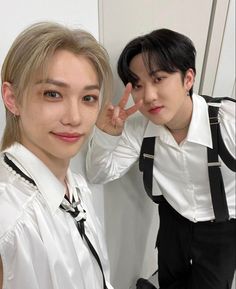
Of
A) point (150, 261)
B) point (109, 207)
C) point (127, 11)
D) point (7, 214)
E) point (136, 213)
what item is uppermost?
point (127, 11)

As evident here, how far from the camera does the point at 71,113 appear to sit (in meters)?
0.53

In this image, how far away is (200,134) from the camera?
967 millimetres

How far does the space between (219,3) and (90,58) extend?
2.94 feet

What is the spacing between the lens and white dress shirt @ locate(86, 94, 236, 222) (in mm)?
954

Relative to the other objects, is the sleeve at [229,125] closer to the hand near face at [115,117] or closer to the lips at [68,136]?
the hand near face at [115,117]

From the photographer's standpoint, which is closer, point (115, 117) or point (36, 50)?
point (36, 50)

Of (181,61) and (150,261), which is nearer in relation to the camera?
(181,61)

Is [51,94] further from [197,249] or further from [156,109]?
[197,249]

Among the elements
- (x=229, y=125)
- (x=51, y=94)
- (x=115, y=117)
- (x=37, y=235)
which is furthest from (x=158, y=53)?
(x=37, y=235)

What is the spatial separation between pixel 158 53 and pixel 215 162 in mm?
404

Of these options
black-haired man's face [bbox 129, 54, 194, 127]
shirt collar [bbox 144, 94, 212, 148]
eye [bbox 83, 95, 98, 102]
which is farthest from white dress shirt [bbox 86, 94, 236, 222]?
eye [bbox 83, 95, 98, 102]

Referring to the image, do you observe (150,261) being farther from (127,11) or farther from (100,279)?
(127,11)

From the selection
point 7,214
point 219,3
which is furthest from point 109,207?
point 219,3

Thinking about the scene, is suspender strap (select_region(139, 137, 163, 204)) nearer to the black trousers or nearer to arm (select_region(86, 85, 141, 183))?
arm (select_region(86, 85, 141, 183))
